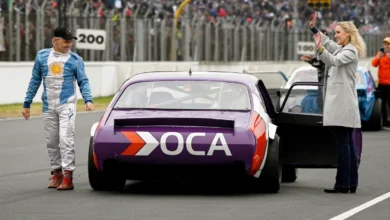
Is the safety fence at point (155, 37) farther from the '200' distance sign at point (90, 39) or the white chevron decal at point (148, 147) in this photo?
the white chevron decal at point (148, 147)

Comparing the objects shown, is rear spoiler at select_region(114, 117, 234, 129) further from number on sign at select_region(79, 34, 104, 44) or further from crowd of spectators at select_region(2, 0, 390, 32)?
number on sign at select_region(79, 34, 104, 44)

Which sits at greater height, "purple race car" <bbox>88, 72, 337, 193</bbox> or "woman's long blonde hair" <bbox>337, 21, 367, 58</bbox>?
"woman's long blonde hair" <bbox>337, 21, 367, 58</bbox>

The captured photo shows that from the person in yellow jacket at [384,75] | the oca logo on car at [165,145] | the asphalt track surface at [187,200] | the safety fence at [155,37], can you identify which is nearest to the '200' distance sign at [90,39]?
the safety fence at [155,37]

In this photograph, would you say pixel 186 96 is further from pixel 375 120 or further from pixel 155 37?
pixel 155 37

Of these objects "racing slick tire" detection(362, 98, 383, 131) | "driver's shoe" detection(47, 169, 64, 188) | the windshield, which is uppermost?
the windshield

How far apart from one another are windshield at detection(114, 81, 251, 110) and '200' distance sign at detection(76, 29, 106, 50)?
77.4ft

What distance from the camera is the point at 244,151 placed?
1088 centimetres

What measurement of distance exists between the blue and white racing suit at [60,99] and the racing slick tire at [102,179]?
1.02ft

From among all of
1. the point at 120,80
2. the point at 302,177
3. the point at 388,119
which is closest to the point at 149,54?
the point at 120,80

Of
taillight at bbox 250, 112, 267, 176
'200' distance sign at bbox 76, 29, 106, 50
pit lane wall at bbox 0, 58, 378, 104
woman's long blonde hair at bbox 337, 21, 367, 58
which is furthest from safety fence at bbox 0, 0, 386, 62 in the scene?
taillight at bbox 250, 112, 267, 176

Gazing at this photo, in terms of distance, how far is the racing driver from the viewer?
11750 millimetres

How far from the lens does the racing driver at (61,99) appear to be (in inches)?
463

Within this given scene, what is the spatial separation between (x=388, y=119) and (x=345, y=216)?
586 inches

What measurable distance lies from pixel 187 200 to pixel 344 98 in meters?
1.86
